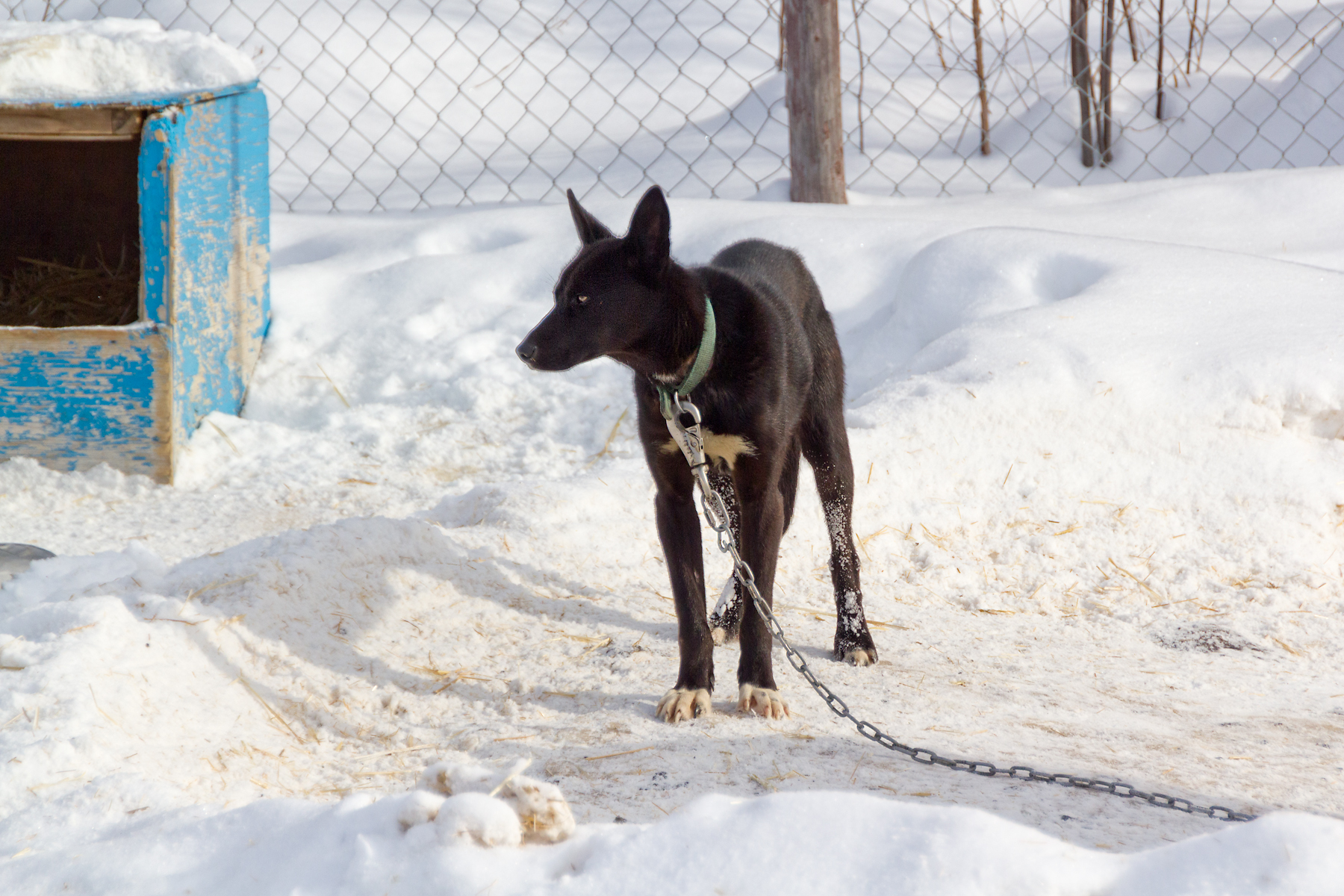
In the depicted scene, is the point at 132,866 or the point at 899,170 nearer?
the point at 132,866

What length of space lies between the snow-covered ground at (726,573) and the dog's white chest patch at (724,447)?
0.60 m

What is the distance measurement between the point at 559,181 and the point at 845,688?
5.36 metres

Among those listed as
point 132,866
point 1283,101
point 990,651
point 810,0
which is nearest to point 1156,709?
point 990,651

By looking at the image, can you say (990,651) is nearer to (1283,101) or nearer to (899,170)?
(899,170)

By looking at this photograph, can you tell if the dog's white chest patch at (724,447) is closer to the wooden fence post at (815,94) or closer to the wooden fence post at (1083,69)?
the wooden fence post at (815,94)

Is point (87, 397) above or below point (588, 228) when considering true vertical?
below

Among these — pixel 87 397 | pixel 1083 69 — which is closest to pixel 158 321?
pixel 87 397

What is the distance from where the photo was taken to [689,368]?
7.75 ft

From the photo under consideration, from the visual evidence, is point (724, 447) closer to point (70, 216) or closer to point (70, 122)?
point (70, 122)

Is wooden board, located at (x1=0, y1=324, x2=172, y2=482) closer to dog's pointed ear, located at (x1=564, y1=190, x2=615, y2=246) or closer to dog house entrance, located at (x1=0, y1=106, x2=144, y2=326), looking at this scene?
dog house entrance, located at (x1=0, y1=106, x2=144, y2=326)

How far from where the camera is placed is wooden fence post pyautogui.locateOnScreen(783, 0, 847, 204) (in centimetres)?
536

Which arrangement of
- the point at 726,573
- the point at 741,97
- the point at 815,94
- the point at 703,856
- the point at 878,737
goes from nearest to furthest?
the point at 703,856 → the point at 878,737 → the point at 726,573 → the point at 815,94 → the point at 741,97

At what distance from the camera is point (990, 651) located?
2873 mm

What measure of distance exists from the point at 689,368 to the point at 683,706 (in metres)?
0.76
